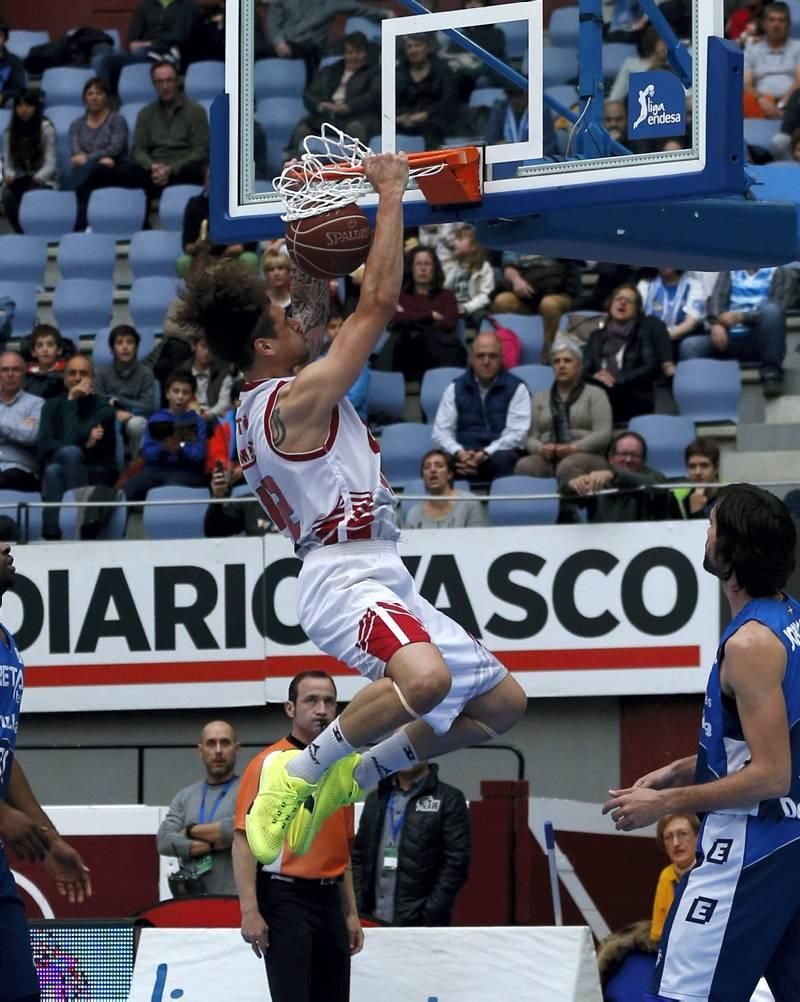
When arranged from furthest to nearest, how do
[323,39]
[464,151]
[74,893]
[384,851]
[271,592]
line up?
[323,39] < [271,592] < [384,851] < [74,893] < [464,151]

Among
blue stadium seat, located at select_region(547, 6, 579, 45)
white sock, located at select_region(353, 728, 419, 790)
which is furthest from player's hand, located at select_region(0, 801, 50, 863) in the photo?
blue stadium seat, located at select_region(547, 6, 579, 45)

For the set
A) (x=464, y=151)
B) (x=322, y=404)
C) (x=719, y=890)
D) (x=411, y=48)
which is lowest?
(x=719, y=890)

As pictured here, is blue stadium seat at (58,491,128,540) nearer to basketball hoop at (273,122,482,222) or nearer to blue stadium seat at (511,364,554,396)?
blue stadium seat at (511,364,554,396)

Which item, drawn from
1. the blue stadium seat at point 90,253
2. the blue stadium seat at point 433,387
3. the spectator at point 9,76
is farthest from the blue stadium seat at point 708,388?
the spectator at point 9,76

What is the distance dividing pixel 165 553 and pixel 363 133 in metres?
3.71

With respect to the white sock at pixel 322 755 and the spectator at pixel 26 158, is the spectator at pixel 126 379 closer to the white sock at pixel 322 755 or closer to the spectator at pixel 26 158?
the spectator at pixel 26 158

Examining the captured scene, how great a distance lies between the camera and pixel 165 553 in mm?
13164

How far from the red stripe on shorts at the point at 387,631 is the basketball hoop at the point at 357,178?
4.86 feet

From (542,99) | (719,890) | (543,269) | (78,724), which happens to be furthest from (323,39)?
(719,890)

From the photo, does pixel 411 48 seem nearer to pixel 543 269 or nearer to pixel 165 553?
pixel 543 269

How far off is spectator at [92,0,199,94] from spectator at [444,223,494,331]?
14.8 ft

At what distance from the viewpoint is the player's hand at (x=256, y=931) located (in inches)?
299

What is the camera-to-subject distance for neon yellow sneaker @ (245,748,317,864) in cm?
652

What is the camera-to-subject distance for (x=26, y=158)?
17.9 meters
